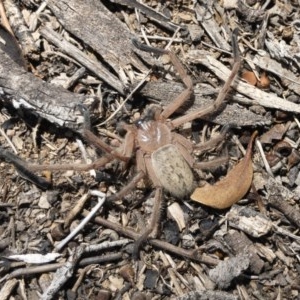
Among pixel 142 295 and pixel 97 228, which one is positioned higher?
pixel 97 228

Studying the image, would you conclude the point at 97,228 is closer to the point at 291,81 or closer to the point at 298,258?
the point at 298,258

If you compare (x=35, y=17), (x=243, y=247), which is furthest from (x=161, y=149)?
(x=35, y=17)

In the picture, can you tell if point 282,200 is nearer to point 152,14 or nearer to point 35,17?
point 152,14

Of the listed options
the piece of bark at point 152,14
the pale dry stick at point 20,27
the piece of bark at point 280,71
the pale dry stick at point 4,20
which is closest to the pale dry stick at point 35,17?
the pale dry stick at point 20,27

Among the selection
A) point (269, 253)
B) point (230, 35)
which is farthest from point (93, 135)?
point (269, 253)

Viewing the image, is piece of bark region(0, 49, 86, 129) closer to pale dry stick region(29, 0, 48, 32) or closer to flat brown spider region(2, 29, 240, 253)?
flat brown spider region(2, 29, 240, 253)

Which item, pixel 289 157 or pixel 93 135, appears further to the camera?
pixel 289 157

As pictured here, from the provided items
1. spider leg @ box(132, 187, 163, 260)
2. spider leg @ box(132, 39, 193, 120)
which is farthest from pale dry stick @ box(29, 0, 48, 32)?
spider leg @ box(132, 187, 163, 260)
